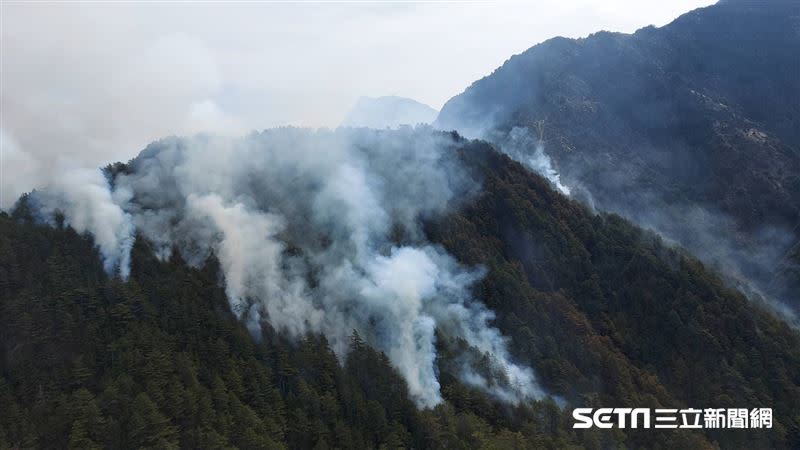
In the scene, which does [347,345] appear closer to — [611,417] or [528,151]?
[611,417]

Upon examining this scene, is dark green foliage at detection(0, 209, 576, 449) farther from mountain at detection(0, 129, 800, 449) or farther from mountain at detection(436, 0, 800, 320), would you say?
mountain at detection(436, 0, 800, 320)

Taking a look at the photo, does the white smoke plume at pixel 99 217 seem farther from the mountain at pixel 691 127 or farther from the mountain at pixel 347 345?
the mountain at pixel 691 127

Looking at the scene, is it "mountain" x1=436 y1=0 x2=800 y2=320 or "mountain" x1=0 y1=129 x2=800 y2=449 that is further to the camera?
"mountain" x1=436 y1=0 x2=800 y2=320

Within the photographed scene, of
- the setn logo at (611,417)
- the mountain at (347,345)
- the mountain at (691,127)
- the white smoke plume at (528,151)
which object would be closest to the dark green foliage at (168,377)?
the mountain at (347,345)

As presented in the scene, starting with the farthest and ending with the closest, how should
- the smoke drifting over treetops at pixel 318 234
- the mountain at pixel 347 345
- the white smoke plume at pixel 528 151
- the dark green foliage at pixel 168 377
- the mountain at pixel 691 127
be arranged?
the white smoke plume at pixel 528 151, the mountain at pixel 691 127, the smoke drifting over treetops at pixel 318 234, the mountain at pixel 347 345, the dark green foliage at pixel 168 377

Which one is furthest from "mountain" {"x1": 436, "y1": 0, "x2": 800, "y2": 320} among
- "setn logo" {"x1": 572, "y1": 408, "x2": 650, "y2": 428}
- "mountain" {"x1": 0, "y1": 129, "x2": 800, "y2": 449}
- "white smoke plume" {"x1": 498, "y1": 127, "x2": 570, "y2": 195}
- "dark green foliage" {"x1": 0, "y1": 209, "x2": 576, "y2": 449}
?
"dark green foliage" {"x1": 0, "y1": 209, "x2": 576, "y2": 449}

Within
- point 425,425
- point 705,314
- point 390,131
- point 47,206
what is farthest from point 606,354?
point 47,206
